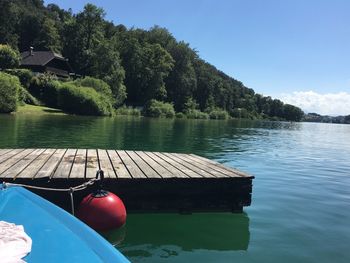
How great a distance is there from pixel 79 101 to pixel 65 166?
43.9 m

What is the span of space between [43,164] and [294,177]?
28.1 feet

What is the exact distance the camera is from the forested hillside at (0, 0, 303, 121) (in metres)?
69.9

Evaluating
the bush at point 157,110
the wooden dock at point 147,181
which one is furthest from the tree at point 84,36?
A: the wooden dock at point 147,181

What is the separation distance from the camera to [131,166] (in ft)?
27.3

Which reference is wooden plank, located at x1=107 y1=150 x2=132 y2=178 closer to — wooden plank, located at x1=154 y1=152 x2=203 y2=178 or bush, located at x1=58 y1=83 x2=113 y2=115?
wooden plank, located at x1=154 y1=152 x2=203 y2=178

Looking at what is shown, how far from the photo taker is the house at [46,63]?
6881 centimetres

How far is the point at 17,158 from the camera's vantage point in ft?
28.3

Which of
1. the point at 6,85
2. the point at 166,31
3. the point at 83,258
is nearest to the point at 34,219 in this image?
the point at 83,258

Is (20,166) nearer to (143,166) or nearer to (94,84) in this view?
(143,166)

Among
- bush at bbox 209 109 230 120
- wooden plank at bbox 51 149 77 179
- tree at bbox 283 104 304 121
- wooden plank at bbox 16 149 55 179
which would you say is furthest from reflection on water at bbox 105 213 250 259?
tree at bbox 283 104 304 121

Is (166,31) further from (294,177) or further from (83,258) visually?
(83,258)

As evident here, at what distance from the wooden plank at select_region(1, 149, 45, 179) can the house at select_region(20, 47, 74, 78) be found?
61.9 metres

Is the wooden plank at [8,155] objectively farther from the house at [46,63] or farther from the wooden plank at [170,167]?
the house at [46,63]

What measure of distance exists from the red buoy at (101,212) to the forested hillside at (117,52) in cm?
5916
